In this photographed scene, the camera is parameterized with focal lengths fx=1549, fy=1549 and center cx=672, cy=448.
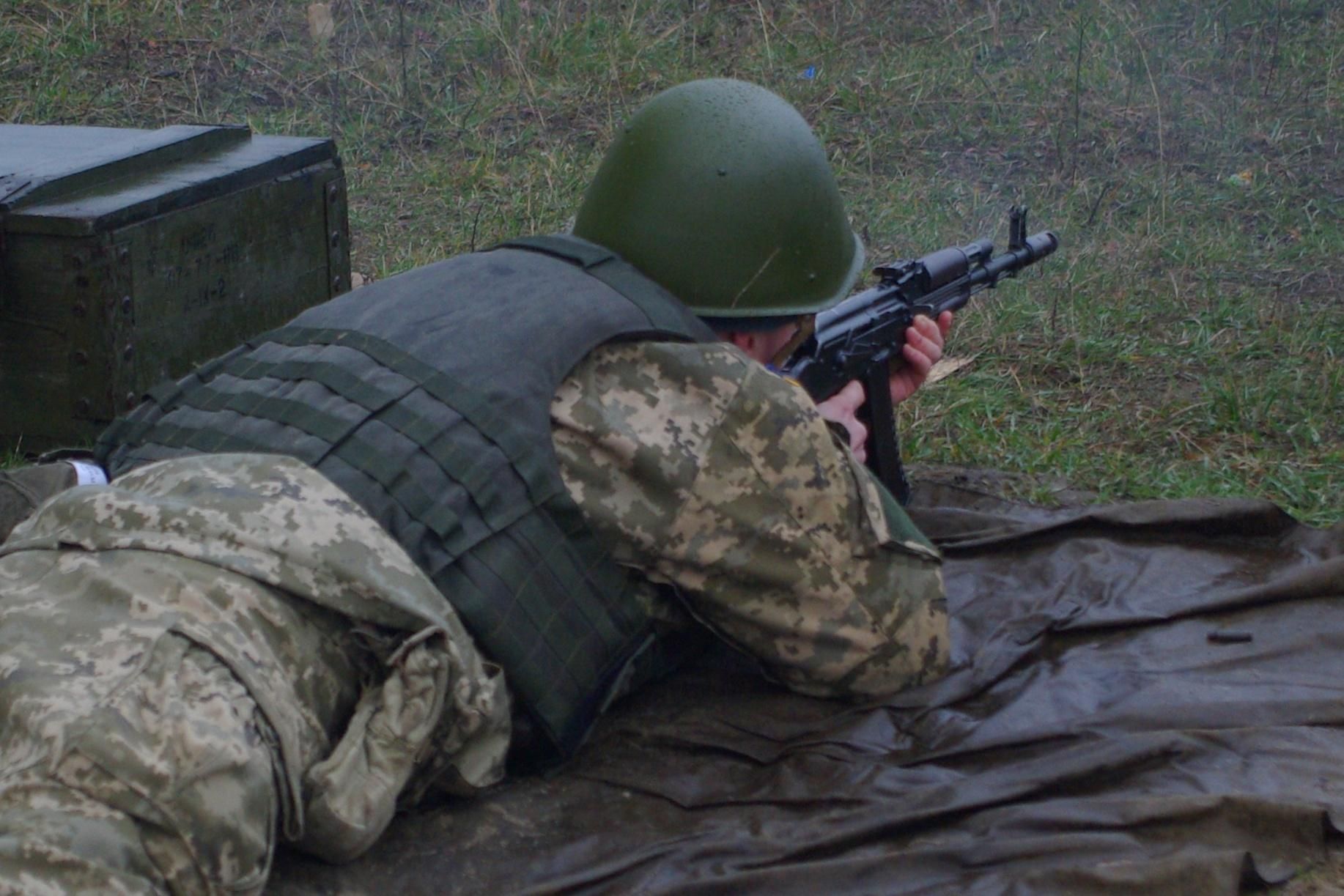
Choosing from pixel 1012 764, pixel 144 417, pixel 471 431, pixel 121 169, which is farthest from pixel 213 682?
pixel 121 169

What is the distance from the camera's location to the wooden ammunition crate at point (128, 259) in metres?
4.39

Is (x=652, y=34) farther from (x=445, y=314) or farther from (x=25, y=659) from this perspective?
(x=25, y=659)

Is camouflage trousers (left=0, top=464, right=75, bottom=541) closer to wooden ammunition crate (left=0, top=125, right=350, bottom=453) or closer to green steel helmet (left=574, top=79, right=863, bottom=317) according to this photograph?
green steel helmet (left=574, top=79, right=863, bottom=317)

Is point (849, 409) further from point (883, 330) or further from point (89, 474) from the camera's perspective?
point (89, 474)

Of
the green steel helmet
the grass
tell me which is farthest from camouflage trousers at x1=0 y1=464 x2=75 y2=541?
the grass

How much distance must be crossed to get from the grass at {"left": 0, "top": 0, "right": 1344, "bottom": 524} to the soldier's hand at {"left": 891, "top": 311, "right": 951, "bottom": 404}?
0.86m

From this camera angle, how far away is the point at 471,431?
2.73 metres

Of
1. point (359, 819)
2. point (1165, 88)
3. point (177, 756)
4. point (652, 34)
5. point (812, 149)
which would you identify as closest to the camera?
point (177, 756)

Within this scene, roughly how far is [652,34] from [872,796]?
6.79 meters

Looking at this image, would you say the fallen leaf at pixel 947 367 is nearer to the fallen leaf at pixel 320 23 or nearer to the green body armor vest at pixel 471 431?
the green body armor vest at pixel 471 431

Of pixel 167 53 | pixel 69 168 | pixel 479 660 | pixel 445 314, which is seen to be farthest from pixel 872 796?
pixel 167 53

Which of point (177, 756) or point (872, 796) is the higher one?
point (177, 756)

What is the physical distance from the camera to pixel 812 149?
326 centimetres

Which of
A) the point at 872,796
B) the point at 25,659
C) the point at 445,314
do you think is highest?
the point at 445,314
